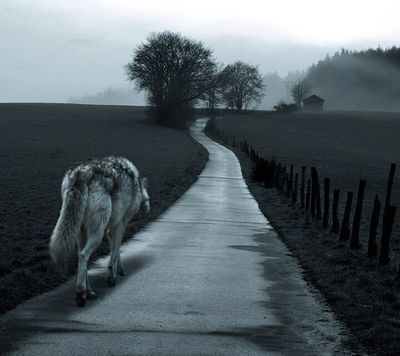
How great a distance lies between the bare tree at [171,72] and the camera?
101688 mm

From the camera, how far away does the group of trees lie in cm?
10175

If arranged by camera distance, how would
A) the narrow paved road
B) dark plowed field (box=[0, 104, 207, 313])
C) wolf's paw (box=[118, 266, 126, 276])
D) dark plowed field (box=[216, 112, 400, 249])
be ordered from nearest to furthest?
the narrow paved road < wolf's paw (box=[118, 266, 126, 276]) < dark plowed field (box=[0, 104, 207, 313]) < dark plowed field (box=[216, 112, 400, 249])

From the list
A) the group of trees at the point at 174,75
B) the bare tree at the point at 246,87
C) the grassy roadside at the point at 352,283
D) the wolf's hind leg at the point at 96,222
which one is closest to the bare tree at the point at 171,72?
the group of trees at the point at 174,75

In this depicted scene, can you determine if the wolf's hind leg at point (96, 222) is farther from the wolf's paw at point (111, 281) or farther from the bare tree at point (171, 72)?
the bare tree at point (171, 72)

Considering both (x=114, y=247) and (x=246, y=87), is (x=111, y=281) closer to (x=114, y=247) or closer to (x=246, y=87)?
(x=114, y=247)

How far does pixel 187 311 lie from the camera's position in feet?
28.2

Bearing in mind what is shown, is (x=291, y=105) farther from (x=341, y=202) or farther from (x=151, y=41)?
(x=341, y=202)

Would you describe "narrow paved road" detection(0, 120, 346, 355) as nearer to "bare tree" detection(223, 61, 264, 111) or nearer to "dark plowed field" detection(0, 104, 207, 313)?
"dark plowed field" detection(0, 104, 207, 313)

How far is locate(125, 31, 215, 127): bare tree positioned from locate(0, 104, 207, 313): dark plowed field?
4470 millimetres

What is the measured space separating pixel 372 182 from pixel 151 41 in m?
66.8

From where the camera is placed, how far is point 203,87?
341ft

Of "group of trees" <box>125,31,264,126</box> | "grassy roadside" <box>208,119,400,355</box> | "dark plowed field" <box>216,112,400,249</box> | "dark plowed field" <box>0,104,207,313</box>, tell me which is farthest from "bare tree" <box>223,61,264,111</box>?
"grassy roadside" <box>208,119,400,355</box>

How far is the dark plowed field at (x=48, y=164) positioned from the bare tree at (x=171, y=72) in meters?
4.47

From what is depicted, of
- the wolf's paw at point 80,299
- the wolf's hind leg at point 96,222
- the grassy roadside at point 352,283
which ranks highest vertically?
the wolf's hind leg at point 96,222
